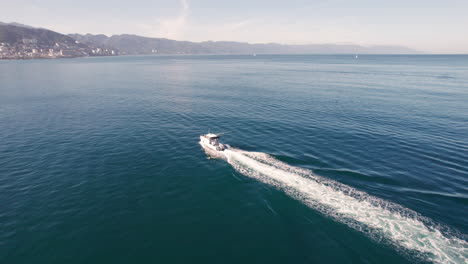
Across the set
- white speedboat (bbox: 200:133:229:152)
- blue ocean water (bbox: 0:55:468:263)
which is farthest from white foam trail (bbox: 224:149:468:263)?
white speedboat (bbox: 200:133:229:152)

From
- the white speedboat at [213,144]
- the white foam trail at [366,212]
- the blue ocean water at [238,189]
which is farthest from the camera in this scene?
the white speedboat at [213,144]

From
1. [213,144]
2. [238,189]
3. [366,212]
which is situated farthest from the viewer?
[213,144]

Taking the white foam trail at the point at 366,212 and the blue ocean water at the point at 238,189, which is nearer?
the white foam trail at the point at 366,212

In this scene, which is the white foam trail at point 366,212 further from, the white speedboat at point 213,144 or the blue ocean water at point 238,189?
the white speedboat at point 213,144

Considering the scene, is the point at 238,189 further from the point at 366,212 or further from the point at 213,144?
the point at 366,212

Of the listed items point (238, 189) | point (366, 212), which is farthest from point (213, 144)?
point (366, 212)

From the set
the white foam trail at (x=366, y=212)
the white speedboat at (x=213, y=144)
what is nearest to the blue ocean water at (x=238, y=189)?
the white foam trail at (x=366, y=212)
